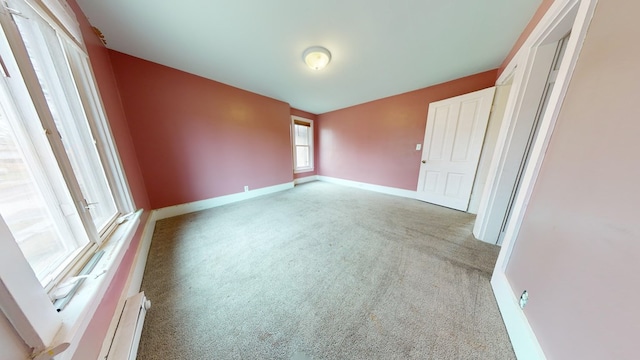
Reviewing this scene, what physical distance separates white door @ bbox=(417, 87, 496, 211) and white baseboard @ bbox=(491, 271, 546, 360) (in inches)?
73.6

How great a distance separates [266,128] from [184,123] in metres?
1.34

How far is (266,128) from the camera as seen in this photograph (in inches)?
133

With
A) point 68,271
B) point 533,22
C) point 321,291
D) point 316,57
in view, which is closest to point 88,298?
point 68,271

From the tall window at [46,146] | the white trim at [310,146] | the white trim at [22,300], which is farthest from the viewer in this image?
the white trim at [310,146]

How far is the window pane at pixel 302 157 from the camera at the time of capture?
446cm

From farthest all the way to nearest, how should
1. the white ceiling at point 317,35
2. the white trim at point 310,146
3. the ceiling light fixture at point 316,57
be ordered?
the white trim at point 310,146 → the ceiling light fixture at point 316,57 → the white ceiling at point 317,35

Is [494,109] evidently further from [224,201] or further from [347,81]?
[224,201]

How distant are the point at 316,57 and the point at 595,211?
2.44m

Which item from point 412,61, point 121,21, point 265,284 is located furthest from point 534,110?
point 121,21

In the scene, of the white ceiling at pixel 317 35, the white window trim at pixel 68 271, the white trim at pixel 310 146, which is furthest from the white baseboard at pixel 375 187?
the white window trim at pixel 68 271

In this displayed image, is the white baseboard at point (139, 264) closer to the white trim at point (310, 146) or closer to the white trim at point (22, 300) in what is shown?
the white trim at point (22, 300)

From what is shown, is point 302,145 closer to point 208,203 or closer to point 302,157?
point 302,157

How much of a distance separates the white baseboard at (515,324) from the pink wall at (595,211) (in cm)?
4

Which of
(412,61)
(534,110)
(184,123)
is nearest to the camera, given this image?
(534,110)
